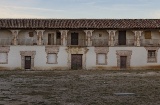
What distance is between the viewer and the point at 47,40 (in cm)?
3647

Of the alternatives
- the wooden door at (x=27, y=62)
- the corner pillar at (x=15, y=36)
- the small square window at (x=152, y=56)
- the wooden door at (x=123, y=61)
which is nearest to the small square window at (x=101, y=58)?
the wooden door at (x=123, y=61)

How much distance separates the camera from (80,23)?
1452 inches

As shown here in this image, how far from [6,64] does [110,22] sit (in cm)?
1248

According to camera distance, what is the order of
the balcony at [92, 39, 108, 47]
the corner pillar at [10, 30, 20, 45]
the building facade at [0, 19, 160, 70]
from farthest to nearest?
the balcony at [92, 39, 108, 47], the building facade at [0, 19, 160, 70], the corner pillar at [10, 30, 20, 45]

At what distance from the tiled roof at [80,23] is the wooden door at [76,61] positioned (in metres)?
3.20

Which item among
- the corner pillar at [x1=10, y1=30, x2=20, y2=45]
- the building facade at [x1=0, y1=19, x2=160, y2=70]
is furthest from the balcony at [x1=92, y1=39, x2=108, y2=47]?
the corner pillar at [x1=10, y1=30, x2=20, y2=45]

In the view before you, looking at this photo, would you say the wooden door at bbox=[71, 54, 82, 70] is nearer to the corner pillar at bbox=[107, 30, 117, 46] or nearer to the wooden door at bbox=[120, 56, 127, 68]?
the corner pillar at bbox=[107, 30, 117, 46]

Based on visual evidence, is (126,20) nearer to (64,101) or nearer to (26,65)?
(26,65)

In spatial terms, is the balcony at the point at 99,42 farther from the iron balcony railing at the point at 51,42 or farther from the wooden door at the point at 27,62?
the wooden door at the point at 27,62

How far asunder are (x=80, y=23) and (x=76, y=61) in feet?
14.1

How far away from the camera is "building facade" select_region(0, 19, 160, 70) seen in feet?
118

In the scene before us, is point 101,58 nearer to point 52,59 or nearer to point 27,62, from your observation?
point 52,59

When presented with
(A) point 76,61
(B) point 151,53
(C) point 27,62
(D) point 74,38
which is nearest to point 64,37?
(D) point 74,38

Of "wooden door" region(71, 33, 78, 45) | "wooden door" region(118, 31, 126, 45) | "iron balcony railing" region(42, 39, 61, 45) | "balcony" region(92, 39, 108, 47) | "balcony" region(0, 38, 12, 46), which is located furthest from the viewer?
"wooden door" region(71, 33, 78, 45)
